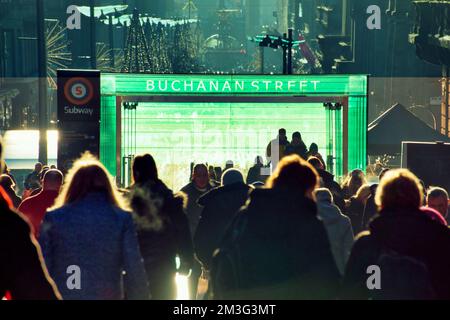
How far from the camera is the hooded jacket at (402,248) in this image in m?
8.29

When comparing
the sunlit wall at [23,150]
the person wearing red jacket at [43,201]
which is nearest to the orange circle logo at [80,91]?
the person wearing red jacket at [43,201]

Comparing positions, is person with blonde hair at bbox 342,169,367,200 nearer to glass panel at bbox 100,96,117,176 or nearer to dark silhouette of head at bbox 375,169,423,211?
glass panel at bbox 100,96,117,176

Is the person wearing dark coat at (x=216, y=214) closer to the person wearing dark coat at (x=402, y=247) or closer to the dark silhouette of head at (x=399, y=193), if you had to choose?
the dark silhouette of head at (x=399, y=193)

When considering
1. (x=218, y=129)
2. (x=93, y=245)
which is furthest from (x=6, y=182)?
(x=218, y=129)

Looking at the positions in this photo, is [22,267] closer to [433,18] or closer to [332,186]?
[332,186]

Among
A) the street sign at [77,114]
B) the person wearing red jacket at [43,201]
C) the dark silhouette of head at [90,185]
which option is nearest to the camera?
the dark silhouette of head at [90,185]

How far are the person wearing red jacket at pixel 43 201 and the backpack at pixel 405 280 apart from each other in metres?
4.54

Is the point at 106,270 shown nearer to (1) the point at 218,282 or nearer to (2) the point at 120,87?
(1) the point at 218,282

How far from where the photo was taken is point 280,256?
800 cm

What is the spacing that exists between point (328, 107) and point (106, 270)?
1668 centimetres

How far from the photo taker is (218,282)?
8023mm
